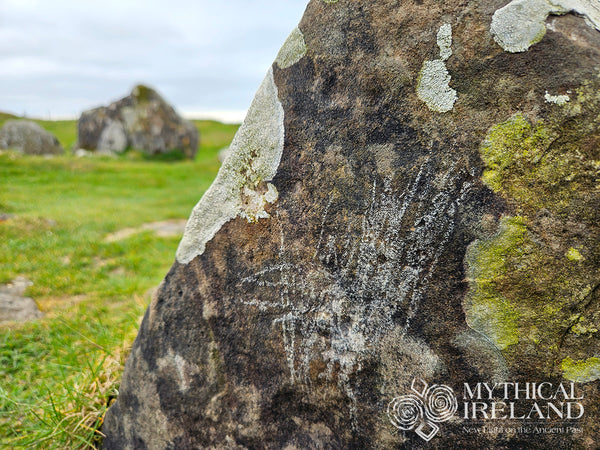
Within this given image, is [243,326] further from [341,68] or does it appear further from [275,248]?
[341,68]

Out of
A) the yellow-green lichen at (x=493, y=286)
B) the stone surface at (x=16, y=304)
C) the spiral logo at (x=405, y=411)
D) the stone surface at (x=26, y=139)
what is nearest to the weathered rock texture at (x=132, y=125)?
→ the stone surface at (x=26, y=139)

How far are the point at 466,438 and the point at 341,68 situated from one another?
4.83 feet

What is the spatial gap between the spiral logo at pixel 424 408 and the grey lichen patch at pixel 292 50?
1.39 m

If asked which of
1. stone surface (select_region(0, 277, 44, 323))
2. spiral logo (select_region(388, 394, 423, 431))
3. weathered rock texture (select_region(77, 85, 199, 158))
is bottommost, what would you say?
stone surface (select_region(0, 277, 44, 323))

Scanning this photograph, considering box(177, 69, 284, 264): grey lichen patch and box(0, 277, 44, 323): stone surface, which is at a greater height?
box(177, 69, 284, 264): grey lichen patch

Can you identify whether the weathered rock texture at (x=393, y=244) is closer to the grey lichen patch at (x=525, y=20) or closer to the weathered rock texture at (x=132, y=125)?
the grey lichen patch at (x=525, y=20)

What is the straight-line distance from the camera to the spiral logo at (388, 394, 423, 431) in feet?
5.57

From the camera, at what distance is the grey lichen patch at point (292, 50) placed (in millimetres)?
1951

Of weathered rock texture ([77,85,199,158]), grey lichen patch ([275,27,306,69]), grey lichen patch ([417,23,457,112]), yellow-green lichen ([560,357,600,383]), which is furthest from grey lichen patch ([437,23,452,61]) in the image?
weathered rock texture ([77,85,199,158])

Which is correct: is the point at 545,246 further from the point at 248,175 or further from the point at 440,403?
the point at 248,175

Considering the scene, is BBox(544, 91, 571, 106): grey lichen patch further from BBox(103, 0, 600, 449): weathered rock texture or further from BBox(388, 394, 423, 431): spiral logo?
BBox(388, 394, 423, 431): spiral logo

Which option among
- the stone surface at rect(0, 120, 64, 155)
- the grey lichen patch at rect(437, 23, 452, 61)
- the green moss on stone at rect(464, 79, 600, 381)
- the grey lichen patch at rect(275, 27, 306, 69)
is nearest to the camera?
the green moss on stone at rect(464, 79, 600, 381)

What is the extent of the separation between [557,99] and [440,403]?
112cm

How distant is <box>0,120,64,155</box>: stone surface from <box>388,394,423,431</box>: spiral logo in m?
16.6
